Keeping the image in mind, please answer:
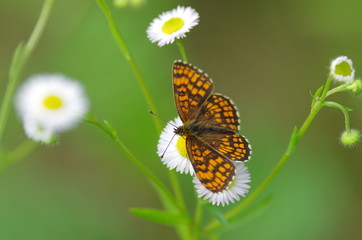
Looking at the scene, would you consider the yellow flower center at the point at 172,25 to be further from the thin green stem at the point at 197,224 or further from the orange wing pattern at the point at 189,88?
the thin green stem at the point at 197,224

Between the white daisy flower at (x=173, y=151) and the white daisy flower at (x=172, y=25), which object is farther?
the white daisy flower at (x=172, y=25)

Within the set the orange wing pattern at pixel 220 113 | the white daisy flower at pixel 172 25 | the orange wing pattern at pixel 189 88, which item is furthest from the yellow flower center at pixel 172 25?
the orange wing pattern at pixel 220 113

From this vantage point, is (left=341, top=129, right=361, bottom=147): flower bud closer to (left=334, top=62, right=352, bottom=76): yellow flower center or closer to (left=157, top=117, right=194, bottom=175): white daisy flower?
(left=334, top=62, right=352, bottom=76): yellow flower center

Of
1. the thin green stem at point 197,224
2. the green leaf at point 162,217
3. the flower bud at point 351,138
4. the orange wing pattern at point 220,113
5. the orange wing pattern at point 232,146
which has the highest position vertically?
the flower bud at point 351,138

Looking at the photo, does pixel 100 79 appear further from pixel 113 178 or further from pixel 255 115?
pixel 255 115

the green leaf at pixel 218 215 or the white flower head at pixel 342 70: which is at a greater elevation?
the white flower head at pixel 342 70

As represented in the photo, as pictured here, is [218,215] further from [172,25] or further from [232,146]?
[172,25]

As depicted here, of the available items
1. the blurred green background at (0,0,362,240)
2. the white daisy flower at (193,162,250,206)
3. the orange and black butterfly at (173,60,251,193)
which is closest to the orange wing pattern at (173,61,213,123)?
the orange and black butterfly at (173,60,251,193)

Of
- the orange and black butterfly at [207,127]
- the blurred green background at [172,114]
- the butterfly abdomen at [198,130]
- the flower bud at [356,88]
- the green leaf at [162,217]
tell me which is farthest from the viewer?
the blurred green background at [172,114]
